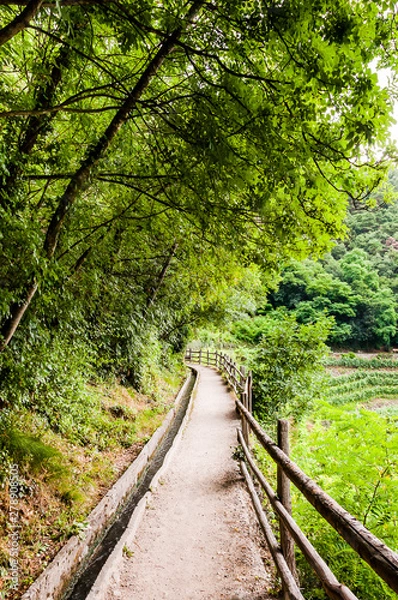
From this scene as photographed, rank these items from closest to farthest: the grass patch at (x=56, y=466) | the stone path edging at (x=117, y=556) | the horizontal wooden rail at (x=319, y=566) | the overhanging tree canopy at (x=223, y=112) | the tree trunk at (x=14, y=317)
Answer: the horizontal wooden rail at (x=319, y=566) → the overhanging tree canopy at (x=223, y=112) → the stone path edging at (x=117, y=556) → the grass patch at (x=56, y=466) → the tree trunk at (x=14, y=317)

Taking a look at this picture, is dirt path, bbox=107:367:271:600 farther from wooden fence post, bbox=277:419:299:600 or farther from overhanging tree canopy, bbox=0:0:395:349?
overhanging tree canopy, bbox=0:0:395:349

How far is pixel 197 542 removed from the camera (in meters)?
3.62

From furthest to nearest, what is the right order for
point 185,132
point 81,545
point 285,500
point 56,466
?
point 56,466 < point 81,545 < point 285,500 < point 185,132

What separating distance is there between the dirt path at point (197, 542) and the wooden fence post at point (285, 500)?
1.07 ft

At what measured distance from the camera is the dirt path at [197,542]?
113 inches

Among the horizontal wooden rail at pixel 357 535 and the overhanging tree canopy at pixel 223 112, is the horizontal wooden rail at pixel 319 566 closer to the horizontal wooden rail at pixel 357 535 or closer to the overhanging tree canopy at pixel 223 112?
the horizontal wooden rail at pixel 357 535

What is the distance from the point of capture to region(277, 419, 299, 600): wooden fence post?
8.96 feet

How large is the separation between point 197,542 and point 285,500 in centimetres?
135

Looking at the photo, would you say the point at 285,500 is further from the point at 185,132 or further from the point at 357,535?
the point at 185,132

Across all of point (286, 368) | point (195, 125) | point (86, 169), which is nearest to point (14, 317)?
point (86, 169)

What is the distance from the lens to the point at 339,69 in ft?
7.23

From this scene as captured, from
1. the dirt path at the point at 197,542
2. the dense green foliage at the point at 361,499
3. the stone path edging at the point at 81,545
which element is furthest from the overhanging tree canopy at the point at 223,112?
the dirt path at the point at 197,542

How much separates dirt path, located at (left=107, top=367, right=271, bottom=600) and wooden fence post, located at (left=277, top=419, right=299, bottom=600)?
0.33 metres

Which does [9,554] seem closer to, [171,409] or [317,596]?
[317,596]
